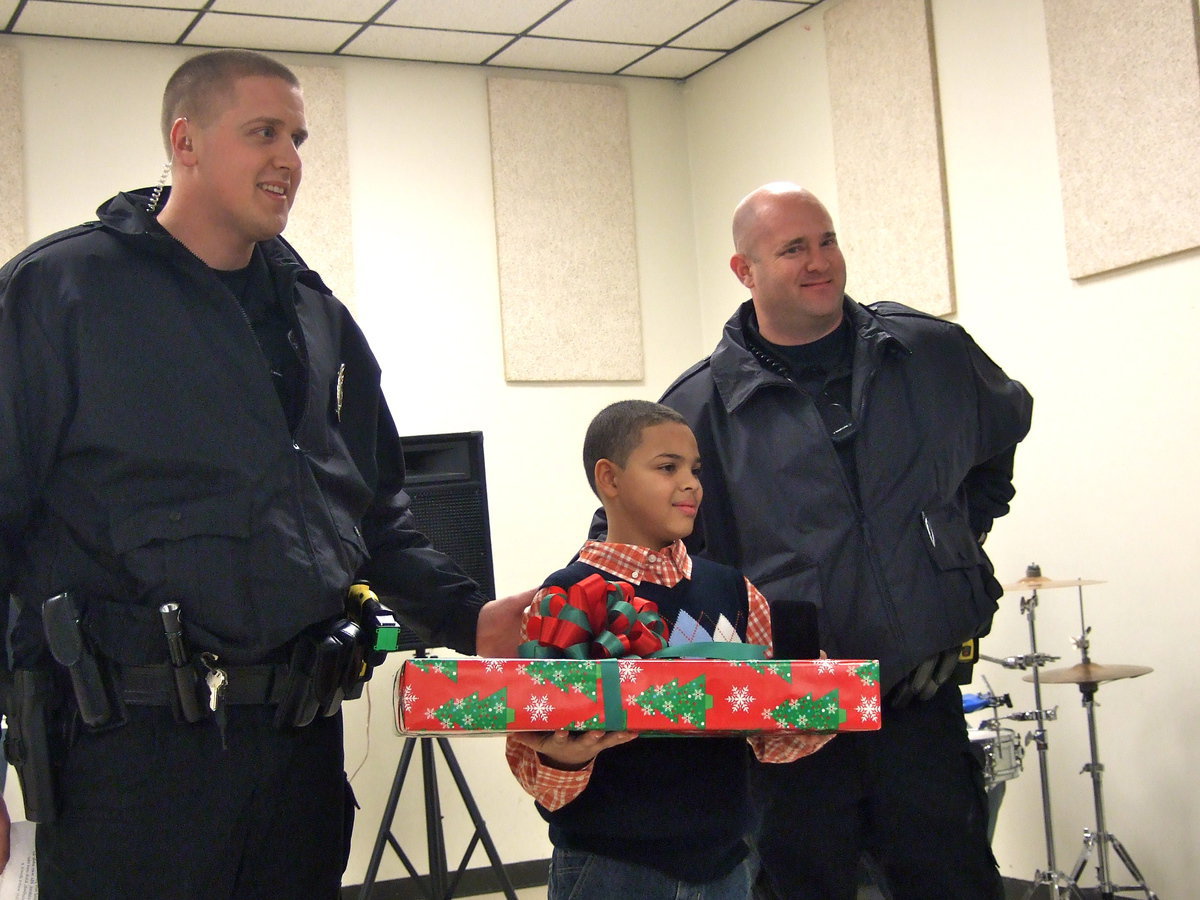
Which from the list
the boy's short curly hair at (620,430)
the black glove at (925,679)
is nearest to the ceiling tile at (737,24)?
the boy's short curly hair at (620,430)

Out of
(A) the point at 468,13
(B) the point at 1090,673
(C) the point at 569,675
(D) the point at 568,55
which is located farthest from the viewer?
(D) the point at 568,55

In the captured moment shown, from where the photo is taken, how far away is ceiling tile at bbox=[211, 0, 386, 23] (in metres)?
4.90

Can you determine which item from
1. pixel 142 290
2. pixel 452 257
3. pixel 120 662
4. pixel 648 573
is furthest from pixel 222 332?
pixel 452 257

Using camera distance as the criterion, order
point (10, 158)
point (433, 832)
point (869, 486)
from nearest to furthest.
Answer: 1. point (869, 486)
2. point (433, 832)
3. point (10, 158)

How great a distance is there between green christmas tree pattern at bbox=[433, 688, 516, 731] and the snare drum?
106 inches

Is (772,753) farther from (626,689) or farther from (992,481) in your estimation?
(992,481)

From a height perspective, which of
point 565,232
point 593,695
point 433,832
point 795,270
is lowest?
point 433,832

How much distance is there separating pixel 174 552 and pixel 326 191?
150 inches

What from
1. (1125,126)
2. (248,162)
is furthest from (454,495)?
(248,162)

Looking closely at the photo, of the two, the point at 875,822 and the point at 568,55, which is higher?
the point at 568,55

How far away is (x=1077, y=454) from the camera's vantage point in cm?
424

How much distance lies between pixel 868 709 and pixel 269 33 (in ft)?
13.9

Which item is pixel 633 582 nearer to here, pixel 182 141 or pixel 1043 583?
pixel 182 141

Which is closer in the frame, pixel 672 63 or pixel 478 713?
pixel 478 713
